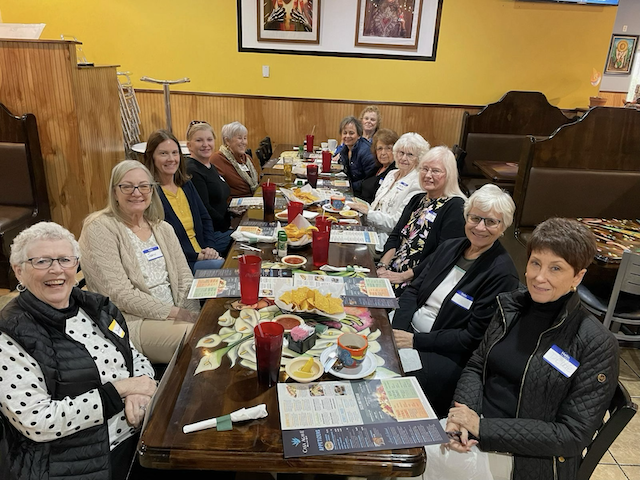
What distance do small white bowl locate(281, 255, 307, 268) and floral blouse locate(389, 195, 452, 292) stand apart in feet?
2.10

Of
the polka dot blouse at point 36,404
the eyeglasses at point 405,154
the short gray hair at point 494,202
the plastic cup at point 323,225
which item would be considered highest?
the eyeglasses at point 405,154

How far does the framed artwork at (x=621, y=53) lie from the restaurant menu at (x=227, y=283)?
8.41m

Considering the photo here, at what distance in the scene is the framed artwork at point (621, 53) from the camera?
25.5ft

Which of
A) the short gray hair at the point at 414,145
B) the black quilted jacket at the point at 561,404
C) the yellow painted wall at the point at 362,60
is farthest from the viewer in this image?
the yellow painted wall at the point at 362,60

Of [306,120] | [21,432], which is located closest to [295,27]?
[306,120]

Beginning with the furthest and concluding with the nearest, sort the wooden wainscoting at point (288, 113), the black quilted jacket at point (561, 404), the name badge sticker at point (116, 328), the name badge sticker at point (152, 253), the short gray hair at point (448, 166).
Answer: the wooden wainscoting at point (288, 113) → the short gray hair at point (448, 166) → the name badge sticker at point (152, 253) → the name badge sticker at point (116, 328) → the black quilted jacket at point (561, 404)

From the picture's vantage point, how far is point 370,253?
6.98 feet

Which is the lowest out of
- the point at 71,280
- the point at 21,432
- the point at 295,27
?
the point at 21,432

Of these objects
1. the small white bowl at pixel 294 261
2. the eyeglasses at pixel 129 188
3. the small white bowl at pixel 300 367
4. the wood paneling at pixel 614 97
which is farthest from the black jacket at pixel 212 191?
the wood paneling at pixel 614 97

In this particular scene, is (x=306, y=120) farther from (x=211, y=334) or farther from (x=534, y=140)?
(x=211, y=334)

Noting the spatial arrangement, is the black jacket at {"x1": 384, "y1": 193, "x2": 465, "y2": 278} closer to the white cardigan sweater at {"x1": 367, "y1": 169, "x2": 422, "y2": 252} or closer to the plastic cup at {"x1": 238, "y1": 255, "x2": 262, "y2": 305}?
the white cardigan sweater at {"x1": 367, "y1": 169, "x2": 422, "y2": 252}

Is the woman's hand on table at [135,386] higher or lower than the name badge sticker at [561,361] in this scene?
lower

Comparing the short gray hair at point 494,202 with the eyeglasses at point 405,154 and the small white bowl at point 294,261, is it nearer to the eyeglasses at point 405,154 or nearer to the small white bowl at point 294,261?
the small white bowl at point 294,261

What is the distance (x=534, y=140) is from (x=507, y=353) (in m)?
2.38
